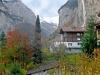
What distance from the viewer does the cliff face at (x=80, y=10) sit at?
10469 centimetres

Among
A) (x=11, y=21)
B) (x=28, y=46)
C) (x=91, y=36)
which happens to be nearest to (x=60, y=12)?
(x=11, y=21)

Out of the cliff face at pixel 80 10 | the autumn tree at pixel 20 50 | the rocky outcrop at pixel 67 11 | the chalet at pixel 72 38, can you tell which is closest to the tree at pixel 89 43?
the autumn tree at pixel 20 50

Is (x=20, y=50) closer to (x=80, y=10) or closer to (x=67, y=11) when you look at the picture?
(x=80, y=10)

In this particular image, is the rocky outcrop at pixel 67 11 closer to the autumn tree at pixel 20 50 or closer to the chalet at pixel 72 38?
the chalet at pixel 72 38

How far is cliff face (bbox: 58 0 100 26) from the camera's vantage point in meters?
105

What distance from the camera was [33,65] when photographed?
2231 inches

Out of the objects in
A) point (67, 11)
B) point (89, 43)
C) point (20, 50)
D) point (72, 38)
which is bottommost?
point (20, 50)

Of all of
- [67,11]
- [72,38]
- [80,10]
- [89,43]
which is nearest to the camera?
[89,43]

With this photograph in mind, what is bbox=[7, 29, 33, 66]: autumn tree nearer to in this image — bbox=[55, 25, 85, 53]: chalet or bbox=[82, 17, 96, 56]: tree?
bbox=[82, 17, 96, 56]: tree

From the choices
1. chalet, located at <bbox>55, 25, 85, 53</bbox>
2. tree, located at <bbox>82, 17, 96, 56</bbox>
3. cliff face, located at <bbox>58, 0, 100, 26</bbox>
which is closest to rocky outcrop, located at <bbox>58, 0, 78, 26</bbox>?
cliff face, located at <bbox>58, 0, 100, 26</bbox>

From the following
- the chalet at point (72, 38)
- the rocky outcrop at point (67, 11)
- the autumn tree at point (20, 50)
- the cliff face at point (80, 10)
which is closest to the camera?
the autumn tree at point (20, 50)

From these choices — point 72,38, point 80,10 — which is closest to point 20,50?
point 72,38

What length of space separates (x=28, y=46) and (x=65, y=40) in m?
24.5

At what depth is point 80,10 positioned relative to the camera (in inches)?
4660
